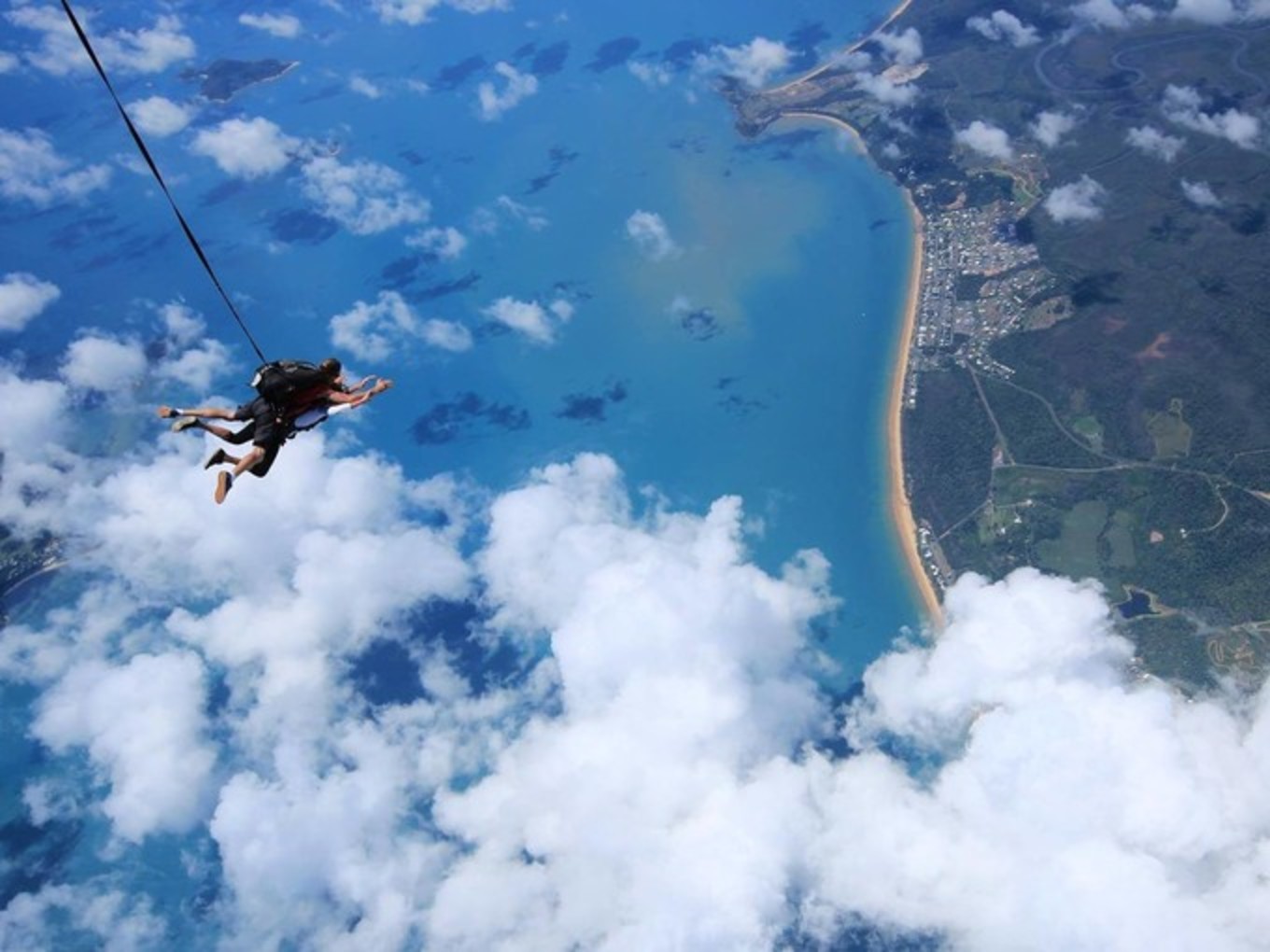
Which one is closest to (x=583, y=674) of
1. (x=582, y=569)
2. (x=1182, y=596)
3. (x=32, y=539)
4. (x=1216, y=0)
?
(x=582, y=569)

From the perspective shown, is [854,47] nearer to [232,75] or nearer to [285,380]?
[232,75]

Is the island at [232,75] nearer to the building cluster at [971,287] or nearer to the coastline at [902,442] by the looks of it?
the coastline at [902,442]

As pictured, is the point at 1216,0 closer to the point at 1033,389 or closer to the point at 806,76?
the point at 806,76

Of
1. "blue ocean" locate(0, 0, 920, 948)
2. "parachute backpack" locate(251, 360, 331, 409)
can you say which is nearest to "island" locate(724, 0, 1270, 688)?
"blue ocean" locate(0, 0, 920, 948)

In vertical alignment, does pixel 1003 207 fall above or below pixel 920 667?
above

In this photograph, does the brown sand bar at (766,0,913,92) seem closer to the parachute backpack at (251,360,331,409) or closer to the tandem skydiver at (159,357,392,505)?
the tandem skydiver at (159,357,392,505)

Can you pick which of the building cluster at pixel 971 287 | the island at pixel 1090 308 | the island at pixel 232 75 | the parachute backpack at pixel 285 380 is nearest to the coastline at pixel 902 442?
the island at pixel 1090 308
